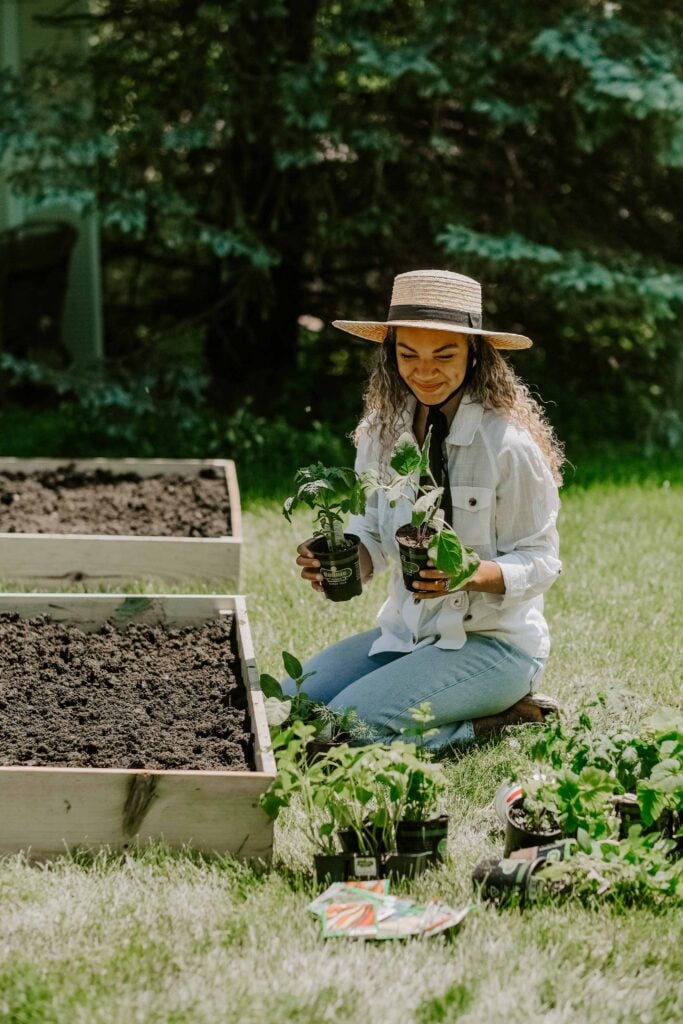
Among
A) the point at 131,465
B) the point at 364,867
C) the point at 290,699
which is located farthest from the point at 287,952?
the point at 131,465

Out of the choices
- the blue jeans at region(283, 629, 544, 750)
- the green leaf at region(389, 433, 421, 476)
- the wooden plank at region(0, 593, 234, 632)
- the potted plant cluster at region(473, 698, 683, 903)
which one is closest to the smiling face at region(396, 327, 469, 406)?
the green leaf at region(389, 433, 421, 476)

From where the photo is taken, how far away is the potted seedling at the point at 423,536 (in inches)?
130

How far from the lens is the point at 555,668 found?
14.8ft

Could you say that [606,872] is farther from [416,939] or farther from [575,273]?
[575,273]

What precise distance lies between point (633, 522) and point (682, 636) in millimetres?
1870

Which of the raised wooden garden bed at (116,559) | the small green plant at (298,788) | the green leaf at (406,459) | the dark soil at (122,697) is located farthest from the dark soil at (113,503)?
the small green plant at (298,788)

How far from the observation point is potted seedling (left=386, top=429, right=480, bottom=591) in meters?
3.30

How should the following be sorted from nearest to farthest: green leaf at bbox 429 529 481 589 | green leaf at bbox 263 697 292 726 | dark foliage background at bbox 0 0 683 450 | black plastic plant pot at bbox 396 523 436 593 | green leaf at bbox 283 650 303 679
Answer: green leaf at bbox 429 529 481 589, black plastic plant pot at bbox 396 523 436 593, green leaf at bbox 263 697 292 726, green leaf at bbox 283 650 303 679, dark foliage background at bbox 0 0 683 450

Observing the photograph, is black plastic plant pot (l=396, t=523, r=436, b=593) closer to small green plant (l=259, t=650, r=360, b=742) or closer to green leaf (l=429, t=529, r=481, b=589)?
green leaf (l=429, t=529, r=481, b=589)

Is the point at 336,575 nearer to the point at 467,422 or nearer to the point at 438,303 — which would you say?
the point at 467,422

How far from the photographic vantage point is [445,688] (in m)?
3.74

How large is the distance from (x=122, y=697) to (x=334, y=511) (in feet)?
2.80

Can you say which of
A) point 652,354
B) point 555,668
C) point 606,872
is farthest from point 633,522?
point 606,872

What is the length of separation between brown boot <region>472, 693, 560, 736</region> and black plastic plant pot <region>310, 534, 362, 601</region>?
583 mm
